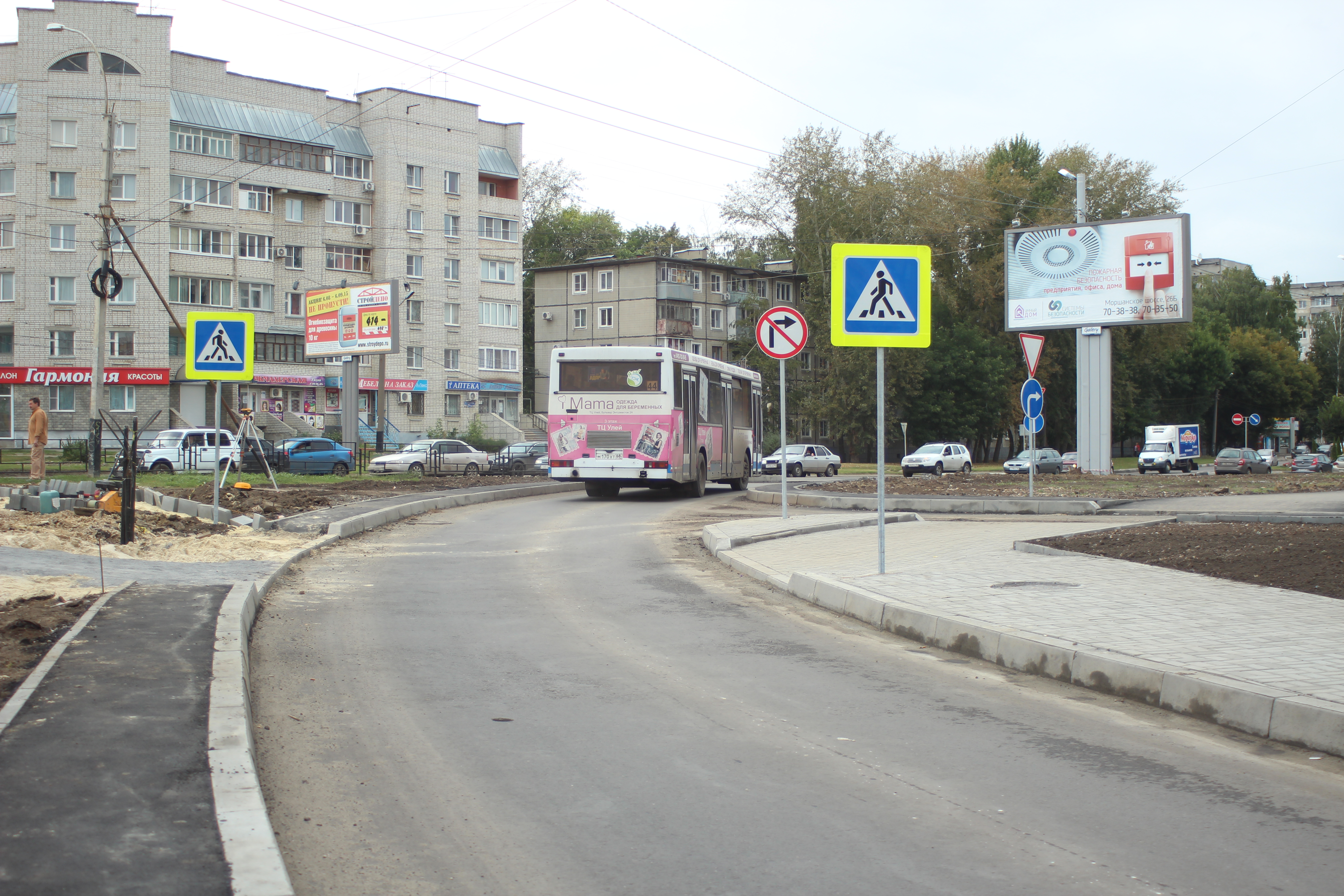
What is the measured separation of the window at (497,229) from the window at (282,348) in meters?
13.4

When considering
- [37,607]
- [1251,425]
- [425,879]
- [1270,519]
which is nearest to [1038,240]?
[1270,519]

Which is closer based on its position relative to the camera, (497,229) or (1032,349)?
(1032,349)

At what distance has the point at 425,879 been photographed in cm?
373

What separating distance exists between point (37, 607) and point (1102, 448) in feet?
121

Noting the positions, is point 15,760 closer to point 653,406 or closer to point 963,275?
point 653,406

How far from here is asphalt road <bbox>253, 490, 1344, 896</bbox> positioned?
382cm

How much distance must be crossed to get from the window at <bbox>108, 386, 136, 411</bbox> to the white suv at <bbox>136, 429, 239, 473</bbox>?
17863mm

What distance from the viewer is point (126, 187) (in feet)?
191

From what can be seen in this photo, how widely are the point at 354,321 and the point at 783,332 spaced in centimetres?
3573

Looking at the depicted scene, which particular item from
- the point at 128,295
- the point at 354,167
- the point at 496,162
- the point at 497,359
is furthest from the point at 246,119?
the point at 497,359

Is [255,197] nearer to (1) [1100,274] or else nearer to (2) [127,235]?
(2) [127,235]

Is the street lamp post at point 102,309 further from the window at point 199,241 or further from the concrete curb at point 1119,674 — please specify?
the window at point 199,241

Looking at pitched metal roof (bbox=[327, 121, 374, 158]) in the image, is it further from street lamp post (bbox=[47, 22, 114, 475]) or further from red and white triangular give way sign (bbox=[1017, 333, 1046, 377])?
red and white triangular give way sign (bbox=[1017, 333, 1046, 377])

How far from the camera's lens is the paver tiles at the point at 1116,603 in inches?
261
